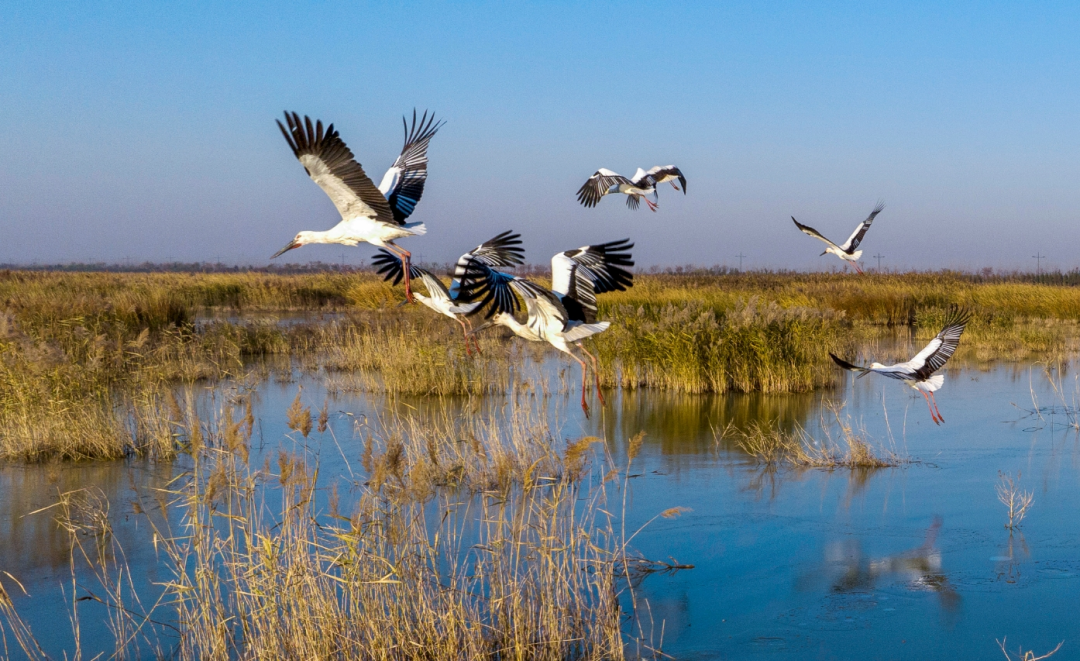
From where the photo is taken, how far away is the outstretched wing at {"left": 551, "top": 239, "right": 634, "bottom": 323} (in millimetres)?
7465

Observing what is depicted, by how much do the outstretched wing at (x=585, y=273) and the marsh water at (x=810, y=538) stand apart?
5.36 feet

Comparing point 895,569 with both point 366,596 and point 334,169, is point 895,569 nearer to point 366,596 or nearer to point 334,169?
point 366,596

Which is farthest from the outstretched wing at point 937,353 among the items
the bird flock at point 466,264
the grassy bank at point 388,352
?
the grassy bank at point 388,352

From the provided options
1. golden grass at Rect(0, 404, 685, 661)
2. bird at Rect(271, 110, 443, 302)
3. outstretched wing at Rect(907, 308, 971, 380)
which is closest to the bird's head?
bird at Rect(271, 110, 443, 302)

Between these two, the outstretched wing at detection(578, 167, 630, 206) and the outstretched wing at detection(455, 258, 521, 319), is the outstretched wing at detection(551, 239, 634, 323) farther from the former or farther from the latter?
the outstretched wing at detection(578, 167, 630, 206)

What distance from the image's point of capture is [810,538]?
22.2ft

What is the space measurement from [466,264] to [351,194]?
87 centimetres

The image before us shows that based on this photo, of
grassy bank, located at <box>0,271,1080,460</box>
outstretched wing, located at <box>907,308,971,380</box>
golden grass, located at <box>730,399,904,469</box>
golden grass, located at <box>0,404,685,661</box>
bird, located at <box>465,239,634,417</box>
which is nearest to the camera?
golden grass, located at <box>0,404,685,661</box>

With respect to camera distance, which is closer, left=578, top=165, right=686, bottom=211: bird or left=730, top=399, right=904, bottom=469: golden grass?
left=730, top=399, right=904, bottom=469: golden grass

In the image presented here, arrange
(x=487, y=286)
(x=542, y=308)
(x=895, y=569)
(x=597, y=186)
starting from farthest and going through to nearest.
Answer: (x=597, y=186), (x=542, y=308), (x=487, y=286), (x=895, y=569)

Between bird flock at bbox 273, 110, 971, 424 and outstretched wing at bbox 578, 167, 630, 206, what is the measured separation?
2.94 metres

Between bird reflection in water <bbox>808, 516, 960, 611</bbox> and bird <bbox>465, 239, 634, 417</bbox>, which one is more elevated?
bird <bbox>465, 239, 634, 417</bbox>

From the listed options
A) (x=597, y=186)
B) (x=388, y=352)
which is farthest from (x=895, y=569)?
(x=388, y=352)

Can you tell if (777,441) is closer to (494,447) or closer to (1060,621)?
(494,447)
